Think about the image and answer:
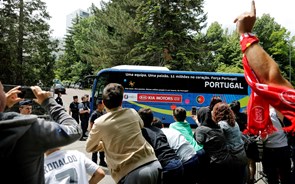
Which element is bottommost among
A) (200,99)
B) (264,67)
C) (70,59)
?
(200,99)

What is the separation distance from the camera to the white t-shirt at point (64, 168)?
108 inches

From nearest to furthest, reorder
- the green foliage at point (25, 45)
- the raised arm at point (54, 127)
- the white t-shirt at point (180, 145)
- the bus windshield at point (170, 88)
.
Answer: the raised arm at point (54, 127), the white t-shirt at point (180, 145), the bus windshield at point (170, 88), the green foliage at point (25, 45)

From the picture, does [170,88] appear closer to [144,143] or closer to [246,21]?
[144,143]

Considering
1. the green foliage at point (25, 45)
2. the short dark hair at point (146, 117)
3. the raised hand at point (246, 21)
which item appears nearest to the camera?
the raised hand at point (246, 21)

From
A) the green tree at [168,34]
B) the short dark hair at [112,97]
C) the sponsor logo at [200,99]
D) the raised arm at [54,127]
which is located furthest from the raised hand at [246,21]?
the green tree at [168,34]

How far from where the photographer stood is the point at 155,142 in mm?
4492

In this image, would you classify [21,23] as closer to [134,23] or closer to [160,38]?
[134,23]

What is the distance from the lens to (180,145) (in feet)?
15.9

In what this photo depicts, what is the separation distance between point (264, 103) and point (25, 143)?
115 cm

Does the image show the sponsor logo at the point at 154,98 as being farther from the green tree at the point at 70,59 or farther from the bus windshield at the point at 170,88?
the green tree at the point at 70,59

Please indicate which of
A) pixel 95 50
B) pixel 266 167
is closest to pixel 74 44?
pixel 95 50

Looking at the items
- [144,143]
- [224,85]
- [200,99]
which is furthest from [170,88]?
[144,143]

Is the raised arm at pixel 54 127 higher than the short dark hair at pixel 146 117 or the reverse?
higher

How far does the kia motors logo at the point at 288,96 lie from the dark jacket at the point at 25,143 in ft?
3.69
